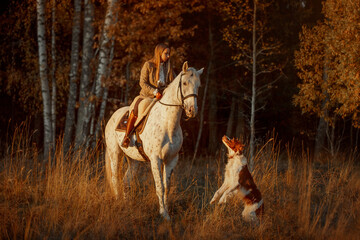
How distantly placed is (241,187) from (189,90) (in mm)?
1752

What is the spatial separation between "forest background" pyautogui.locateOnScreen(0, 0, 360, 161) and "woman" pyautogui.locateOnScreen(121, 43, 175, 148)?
1.63m

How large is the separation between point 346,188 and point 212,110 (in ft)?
34.2

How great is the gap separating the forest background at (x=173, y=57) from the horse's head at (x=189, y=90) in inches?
117

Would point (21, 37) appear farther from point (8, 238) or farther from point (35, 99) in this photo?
point (8, 238)

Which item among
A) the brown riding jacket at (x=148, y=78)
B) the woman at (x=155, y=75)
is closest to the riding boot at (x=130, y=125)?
the woman at (x=155, y=75)

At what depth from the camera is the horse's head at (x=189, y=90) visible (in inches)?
216

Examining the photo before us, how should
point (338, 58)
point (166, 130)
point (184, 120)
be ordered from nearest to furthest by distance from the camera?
1. point (166, 130)
2. point (338, 58)
3. point (184, 120)

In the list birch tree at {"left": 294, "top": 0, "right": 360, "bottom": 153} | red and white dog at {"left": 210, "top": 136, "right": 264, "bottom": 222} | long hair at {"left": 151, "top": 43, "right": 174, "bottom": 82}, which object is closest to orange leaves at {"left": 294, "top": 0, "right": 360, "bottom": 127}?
birch tree at {"left": 294, "top": 0, "right": 360, "bottom": 153}

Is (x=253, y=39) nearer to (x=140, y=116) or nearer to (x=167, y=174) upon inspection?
(x=140, y=116)

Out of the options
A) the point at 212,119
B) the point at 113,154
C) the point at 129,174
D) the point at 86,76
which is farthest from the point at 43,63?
the point at 212,119

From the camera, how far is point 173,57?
12.6 m

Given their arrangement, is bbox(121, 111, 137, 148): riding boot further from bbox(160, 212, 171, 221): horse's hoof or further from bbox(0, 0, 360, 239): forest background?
bbox(160, 212, 171, 221): horse's hoof

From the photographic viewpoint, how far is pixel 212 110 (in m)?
18.3

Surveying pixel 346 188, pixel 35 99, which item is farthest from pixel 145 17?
pixel 346 188
